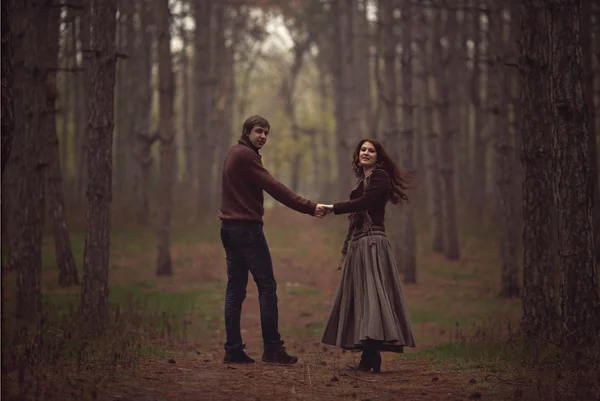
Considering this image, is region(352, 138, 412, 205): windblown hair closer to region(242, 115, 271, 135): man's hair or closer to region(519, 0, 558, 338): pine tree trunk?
region(242, 115, 271, 135): man's hair

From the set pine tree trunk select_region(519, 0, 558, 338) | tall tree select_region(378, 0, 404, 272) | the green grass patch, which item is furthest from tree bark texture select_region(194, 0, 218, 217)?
the green grass patch

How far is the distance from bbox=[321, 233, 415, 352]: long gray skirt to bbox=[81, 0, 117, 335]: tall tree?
160 inches

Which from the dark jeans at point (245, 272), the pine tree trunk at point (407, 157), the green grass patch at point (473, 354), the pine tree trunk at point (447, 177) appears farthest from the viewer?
the pine tree trunk at point (447, 177)

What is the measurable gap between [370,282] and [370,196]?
92 centimetres

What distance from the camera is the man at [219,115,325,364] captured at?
27.2 ft

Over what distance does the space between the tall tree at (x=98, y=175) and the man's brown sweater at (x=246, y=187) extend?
3.13 m

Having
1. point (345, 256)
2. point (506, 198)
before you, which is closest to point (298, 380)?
point (345, 256)

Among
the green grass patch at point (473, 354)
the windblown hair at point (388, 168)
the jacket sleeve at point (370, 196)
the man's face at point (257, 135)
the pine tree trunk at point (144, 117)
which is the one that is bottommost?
the green grass patch at point (473, 354)

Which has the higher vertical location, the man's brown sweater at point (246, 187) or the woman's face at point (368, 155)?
the woman's face at point (368, 155)

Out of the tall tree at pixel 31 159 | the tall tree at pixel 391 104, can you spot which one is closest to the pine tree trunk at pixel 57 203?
the tall tree at pixel 31 159

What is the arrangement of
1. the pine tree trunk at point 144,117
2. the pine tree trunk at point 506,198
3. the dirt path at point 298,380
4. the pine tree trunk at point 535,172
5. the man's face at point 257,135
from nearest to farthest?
the dirt path at point 298,380 → the man's face at point 257,135 → the pine tree trunk at point 535,172 → the pine tree trunk at point 506,198 → the pine tree trunk at point 144,117

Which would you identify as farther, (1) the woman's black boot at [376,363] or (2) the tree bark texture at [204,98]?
(2) the tree bark texture at [204,98]

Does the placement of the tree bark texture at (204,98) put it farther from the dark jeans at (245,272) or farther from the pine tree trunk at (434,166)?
the dark jeans at (245,272)

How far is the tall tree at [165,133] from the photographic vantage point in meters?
18.5
